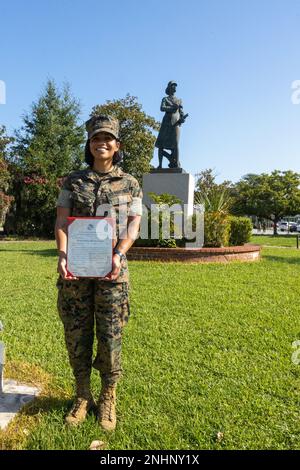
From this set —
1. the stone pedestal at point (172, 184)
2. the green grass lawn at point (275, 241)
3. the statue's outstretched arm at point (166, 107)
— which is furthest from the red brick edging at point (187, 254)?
the green grass lawn at point (275, 241)

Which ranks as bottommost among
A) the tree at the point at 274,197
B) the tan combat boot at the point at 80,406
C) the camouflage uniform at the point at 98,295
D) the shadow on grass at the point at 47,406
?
the shadow on grass at the point at 47,406

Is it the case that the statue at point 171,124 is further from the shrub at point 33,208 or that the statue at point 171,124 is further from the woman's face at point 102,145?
the shrub at point 33,208

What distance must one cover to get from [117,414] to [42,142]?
21054 millimetres

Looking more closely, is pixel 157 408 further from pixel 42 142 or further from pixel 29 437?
pixel 42 142

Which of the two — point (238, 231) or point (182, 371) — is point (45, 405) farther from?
point (238, 231)

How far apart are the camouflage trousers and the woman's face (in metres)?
0.68

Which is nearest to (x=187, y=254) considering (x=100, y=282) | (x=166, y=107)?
(x=166, y=107)

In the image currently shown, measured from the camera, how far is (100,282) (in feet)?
6.55

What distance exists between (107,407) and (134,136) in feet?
82.8

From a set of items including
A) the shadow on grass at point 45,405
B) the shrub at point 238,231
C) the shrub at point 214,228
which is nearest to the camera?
the shadow on grass at point 45,405

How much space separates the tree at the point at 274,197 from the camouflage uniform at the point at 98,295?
30.3m

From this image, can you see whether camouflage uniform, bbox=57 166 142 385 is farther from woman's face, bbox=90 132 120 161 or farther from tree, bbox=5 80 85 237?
tree, bbox=5 80 85 237

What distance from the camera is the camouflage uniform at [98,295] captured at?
2008mm

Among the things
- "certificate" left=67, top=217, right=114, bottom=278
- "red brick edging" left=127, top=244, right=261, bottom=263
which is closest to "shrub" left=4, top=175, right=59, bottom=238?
"red brick edging" left=127, top=244, right=261, bottom=263
